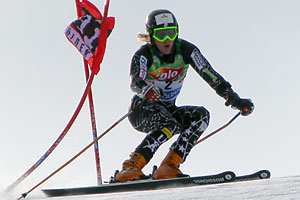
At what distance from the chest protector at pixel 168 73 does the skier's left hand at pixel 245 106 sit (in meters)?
0.64

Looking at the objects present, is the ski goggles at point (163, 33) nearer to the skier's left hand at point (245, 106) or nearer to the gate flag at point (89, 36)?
the skier's left hand at point (245, 106)

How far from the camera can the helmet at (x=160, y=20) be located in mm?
5045

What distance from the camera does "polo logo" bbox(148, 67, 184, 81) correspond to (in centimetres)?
518

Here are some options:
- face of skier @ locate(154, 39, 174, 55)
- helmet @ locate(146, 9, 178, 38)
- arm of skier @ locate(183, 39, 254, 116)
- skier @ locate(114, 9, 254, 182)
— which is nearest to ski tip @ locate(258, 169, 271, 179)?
skier @ locate(114, 9, 254, 182)

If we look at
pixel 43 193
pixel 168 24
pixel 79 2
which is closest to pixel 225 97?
pixel 168 24

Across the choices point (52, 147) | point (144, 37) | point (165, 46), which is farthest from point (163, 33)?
point (52, 147)

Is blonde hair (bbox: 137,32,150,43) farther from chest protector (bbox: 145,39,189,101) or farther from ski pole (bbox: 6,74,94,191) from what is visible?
ski pole (bbox: 6,74,94,191)

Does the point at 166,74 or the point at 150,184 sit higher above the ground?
the point at 166,74

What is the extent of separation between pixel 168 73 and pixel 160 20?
0.49 m

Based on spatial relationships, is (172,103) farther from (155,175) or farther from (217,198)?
(217,198)

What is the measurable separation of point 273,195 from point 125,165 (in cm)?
259

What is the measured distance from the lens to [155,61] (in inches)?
202

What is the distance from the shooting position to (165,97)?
531 cm

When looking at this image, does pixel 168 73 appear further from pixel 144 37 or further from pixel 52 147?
pixel 52 147
